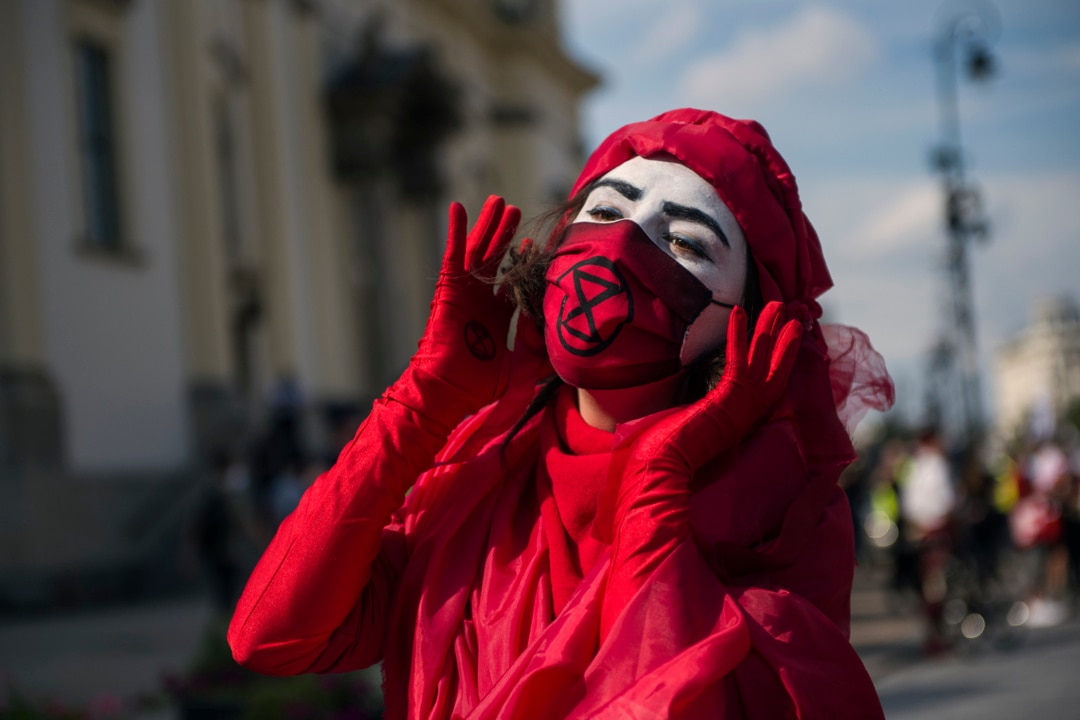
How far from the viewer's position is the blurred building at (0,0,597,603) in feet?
45.4

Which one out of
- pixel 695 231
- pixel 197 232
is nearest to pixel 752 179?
pixel 695 231

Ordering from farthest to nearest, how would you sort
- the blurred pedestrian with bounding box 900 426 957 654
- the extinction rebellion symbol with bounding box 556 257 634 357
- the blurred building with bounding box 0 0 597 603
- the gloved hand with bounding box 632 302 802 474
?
the blurred building with bounding box 0 0 597 603, the blurred pedestrian with bounding box 900 426 957 654, the extinction rebellion symbol with bounding box 556 257 634 357, the gloved hand with bounding box 632 302 802 474

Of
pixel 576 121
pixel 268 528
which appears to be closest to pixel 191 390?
pixel 268 528

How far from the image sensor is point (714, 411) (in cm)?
195

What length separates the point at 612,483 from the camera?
78.4 inches

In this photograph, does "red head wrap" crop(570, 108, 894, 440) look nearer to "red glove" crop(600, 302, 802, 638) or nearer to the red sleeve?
"red glove" crop(600, 302, 802, 638)

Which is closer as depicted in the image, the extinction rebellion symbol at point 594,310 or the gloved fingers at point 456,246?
the extinction rebellion symbol at point 594,310

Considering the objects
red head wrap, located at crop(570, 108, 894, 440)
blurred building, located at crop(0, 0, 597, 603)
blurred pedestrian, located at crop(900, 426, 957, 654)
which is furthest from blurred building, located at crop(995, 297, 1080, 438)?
red head wrap, located at crop(570, 108, 894, 440)

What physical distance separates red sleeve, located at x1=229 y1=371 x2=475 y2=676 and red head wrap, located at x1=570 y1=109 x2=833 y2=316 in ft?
1.85

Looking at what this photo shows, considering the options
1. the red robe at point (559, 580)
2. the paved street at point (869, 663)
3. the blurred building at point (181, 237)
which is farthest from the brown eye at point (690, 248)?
the blurred building at point (181, 237)

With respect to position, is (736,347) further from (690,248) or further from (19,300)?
(19,300)

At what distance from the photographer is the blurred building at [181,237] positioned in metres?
13.9

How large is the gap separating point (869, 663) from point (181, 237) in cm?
1119

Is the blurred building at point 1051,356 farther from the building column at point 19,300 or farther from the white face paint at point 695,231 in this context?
the white face paint at point 695,231
